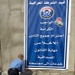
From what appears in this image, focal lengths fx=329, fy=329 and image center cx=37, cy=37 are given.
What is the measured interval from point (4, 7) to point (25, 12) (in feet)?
2.93

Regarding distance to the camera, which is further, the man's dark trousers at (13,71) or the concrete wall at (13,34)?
the concrete wall at (13,34)

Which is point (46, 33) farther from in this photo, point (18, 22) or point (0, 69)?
point (0, 69)

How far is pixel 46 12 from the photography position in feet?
42.9

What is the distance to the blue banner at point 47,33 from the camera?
42.8 feet

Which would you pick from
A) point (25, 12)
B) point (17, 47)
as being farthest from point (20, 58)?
point (25, 12)

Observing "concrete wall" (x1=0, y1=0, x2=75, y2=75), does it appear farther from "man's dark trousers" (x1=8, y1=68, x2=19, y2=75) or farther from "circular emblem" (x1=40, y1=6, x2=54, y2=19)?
"man's dark trousers" (x1=8, y1=68, x2=19, y2=75)

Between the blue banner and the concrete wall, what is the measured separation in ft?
0.80

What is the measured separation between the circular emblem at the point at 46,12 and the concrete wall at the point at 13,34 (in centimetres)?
80

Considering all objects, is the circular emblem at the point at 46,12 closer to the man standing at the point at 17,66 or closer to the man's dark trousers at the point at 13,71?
the man standing at the point at 17,66

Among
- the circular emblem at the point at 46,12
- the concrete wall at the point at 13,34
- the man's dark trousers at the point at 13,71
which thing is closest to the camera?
the man's dark trousers at the point at 13,71

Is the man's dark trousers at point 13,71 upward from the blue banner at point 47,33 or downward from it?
downward

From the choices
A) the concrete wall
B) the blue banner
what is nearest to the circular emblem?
the blue banner

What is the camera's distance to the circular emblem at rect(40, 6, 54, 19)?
1303 cm

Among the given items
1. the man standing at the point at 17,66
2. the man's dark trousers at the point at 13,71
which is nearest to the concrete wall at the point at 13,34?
the man standing at the point at 17,66
